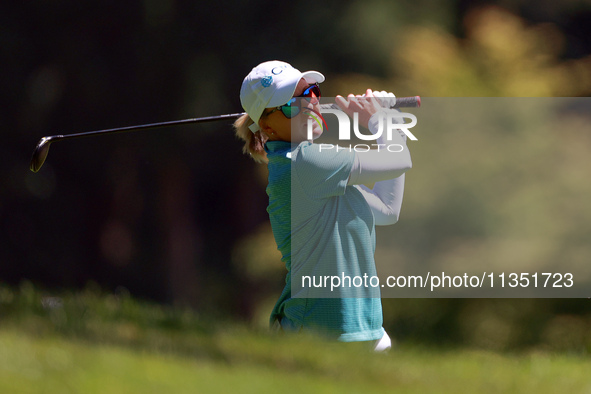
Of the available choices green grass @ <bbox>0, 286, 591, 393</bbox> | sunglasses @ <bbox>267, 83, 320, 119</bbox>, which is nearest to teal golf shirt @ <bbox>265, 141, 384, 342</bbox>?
sunglasses @ <bbox>267, 83, 320, 119</bbox>

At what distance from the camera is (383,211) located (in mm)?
2404

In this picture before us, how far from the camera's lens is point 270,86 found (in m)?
2.31

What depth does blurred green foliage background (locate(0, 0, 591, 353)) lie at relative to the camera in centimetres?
573

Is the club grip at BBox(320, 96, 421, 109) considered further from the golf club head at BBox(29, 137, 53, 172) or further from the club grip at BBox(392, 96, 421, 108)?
the golf club head at BBox(29, 137, 53, 172)

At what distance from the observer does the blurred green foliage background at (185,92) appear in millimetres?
5727

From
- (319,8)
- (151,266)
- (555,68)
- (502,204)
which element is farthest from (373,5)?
(151,266)

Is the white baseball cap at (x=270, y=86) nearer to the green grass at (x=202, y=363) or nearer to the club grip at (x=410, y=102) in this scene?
the club grip at (x=410, y=102)

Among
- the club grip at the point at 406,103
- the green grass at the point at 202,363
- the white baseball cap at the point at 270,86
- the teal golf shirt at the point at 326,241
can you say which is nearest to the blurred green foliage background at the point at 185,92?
the club grip at the point at 406,103

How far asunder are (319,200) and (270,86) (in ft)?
1.20

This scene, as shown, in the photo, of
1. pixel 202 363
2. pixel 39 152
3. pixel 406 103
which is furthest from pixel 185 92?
pixel 202 363

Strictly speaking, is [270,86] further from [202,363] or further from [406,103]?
[202,363]

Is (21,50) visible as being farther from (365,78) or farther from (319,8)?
(365,78)

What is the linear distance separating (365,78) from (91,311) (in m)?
4.57

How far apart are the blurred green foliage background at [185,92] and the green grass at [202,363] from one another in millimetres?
3362
